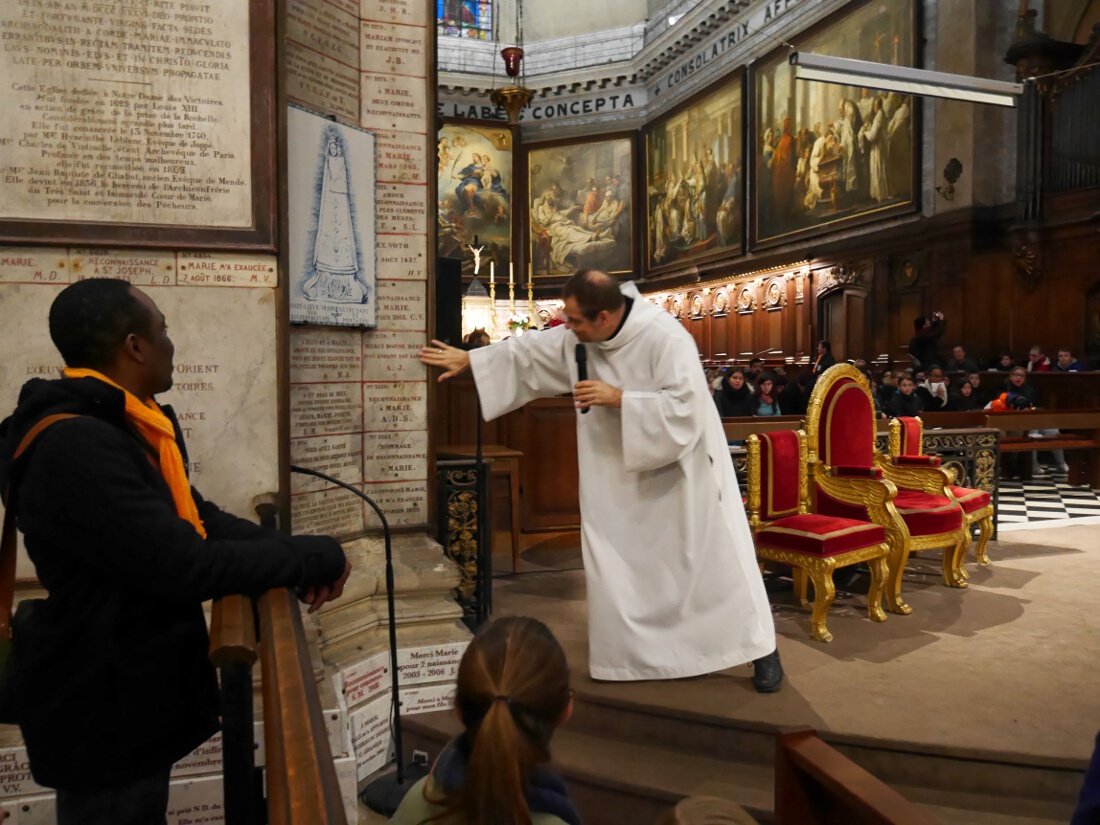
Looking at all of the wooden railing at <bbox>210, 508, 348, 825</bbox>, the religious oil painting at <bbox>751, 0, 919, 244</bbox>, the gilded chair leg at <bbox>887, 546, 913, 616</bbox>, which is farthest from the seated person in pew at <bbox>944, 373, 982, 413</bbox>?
the wooden railing at <bbox>210, 508, 348, 825</bbox>

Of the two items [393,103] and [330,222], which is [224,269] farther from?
[393,103]

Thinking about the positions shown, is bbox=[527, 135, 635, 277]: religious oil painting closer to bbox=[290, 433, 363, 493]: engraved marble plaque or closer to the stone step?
bbox=[290, 433, 363, 493]: engraved marble plaque

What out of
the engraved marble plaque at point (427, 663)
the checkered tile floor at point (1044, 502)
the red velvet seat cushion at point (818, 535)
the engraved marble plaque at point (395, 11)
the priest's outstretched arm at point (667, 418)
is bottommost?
the checkered tile floor at point (1044, 502)

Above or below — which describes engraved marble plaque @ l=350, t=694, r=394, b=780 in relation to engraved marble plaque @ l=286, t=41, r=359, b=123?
below

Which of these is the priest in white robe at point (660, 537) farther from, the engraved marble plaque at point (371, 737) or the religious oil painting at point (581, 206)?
the religious oil painting at point (581, 206)

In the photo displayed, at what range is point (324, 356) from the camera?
3566 mm

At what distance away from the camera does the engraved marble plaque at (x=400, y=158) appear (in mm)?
3742

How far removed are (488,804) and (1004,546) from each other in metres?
6.02

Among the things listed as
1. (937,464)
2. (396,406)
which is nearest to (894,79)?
(937,464)

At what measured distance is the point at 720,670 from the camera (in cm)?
354

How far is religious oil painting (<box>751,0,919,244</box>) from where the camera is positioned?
12.7 meters

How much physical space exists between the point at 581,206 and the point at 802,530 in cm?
1776

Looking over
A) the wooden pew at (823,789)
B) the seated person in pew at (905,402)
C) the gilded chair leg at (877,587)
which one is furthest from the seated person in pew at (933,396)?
the wooden pew at (823,789)

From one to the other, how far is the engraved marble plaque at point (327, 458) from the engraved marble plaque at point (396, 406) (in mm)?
113
